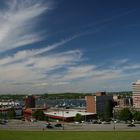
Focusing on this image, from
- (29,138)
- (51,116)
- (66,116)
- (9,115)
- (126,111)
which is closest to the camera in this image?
(29,138)

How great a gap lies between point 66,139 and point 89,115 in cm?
10342

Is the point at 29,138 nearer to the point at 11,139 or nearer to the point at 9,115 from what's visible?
the point at 11,139

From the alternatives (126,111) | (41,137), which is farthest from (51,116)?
(41,137)

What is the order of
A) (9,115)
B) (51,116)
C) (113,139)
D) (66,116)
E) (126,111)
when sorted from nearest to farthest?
(113,139) → (126,111) → (66,116) → (51,116) → (9,115)

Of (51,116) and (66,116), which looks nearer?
(66,116)

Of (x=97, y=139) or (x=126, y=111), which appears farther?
(x=126, y=111)

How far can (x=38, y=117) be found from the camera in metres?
171

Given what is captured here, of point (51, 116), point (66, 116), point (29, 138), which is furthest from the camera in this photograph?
point (51, 116)

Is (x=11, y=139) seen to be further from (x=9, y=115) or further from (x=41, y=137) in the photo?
(x=9, y=115)

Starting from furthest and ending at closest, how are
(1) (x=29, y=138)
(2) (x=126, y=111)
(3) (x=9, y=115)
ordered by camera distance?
(3) (x=9, y=115)
(2) (x=126, y=111)
(1) (x=29, y=138)

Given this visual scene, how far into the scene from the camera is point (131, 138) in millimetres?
73812

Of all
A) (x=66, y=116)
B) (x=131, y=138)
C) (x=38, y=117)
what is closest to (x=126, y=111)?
(x=66, y=116)

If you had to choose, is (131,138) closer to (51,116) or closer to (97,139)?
(97,139)

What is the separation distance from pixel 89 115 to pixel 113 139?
105 metres
